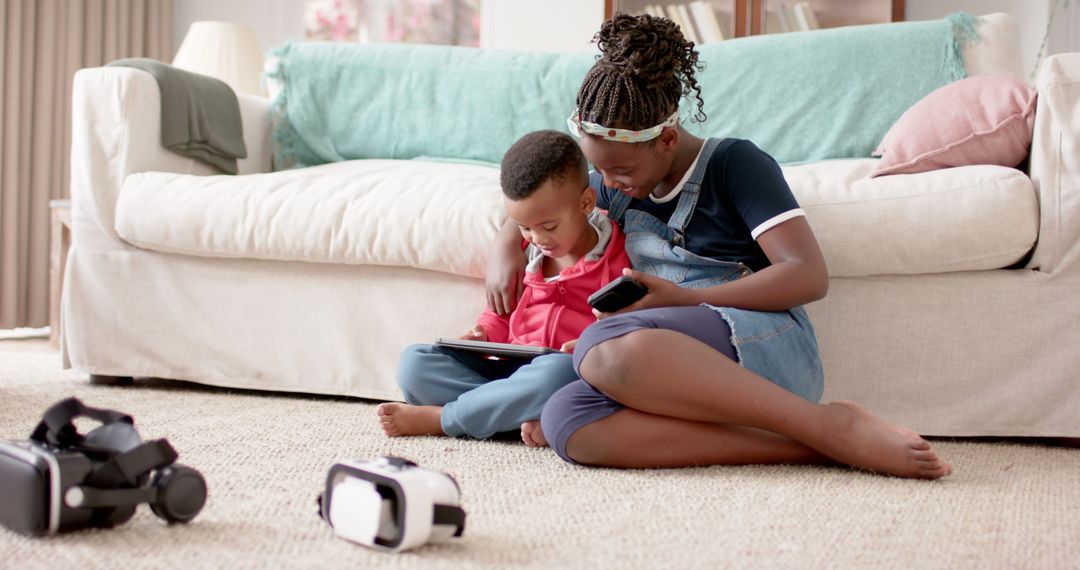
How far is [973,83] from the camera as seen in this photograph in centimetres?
179

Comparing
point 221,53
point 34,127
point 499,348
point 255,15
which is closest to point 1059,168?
point 499,348

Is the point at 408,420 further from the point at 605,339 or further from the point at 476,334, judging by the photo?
the point at 605,339

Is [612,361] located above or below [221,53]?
below

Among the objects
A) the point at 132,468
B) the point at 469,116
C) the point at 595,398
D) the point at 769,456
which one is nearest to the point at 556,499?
the point at 595,398

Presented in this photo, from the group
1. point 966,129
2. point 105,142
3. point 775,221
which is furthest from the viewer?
point 105,142

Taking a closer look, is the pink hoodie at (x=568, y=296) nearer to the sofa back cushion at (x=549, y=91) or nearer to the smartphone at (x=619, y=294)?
the smartphone at (x=619, y=294)

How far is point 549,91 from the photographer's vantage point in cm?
241

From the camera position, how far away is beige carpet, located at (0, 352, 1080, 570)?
88 centimetres

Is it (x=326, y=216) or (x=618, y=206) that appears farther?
(x=326, y=216)

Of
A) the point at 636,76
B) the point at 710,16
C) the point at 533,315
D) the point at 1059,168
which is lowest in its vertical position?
the point at 533,315

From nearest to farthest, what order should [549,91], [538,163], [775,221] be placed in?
[775,221] → [538,163] → [549,91]

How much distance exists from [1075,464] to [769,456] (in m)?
0.47

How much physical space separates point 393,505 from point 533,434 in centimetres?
56

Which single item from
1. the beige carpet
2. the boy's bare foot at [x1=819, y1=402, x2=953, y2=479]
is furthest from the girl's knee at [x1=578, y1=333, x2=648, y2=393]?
the boy's bare foot at [x1=819, y1=402, x2=953, y2=479]
